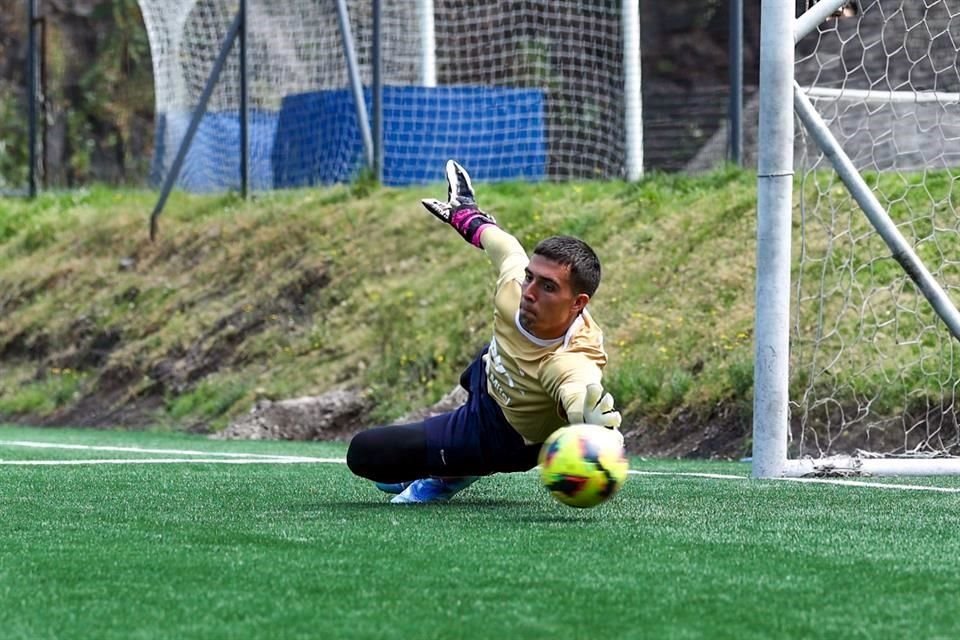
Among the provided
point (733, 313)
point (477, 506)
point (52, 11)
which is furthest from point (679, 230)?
point (52, 11)

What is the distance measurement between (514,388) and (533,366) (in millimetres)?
143

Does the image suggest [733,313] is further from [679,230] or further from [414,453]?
[414,453]

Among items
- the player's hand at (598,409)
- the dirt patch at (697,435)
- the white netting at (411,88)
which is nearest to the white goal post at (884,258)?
the dirt patch at (697,435)

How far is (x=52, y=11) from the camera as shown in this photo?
28.9m

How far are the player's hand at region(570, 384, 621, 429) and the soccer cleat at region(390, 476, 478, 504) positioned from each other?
1.11m

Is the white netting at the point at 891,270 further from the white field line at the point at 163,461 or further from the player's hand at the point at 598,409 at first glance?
the player's hand at the point at 598,409

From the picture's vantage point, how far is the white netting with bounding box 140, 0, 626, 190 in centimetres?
1606

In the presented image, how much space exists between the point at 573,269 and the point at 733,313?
666cm

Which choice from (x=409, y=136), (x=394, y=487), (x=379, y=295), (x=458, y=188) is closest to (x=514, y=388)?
(x=394, y=487)

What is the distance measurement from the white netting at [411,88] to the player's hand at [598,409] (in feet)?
33.9

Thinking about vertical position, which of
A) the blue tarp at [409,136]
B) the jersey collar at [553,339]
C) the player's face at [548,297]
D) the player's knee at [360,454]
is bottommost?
the player's knee at [360,454]

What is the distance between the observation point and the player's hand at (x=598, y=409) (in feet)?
18.2

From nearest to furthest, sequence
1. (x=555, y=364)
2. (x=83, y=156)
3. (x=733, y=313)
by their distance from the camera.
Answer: (x=555, y=364) → (x=733, y=313) → (x=83, y=156)

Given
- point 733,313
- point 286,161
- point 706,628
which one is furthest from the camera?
point 286,161
